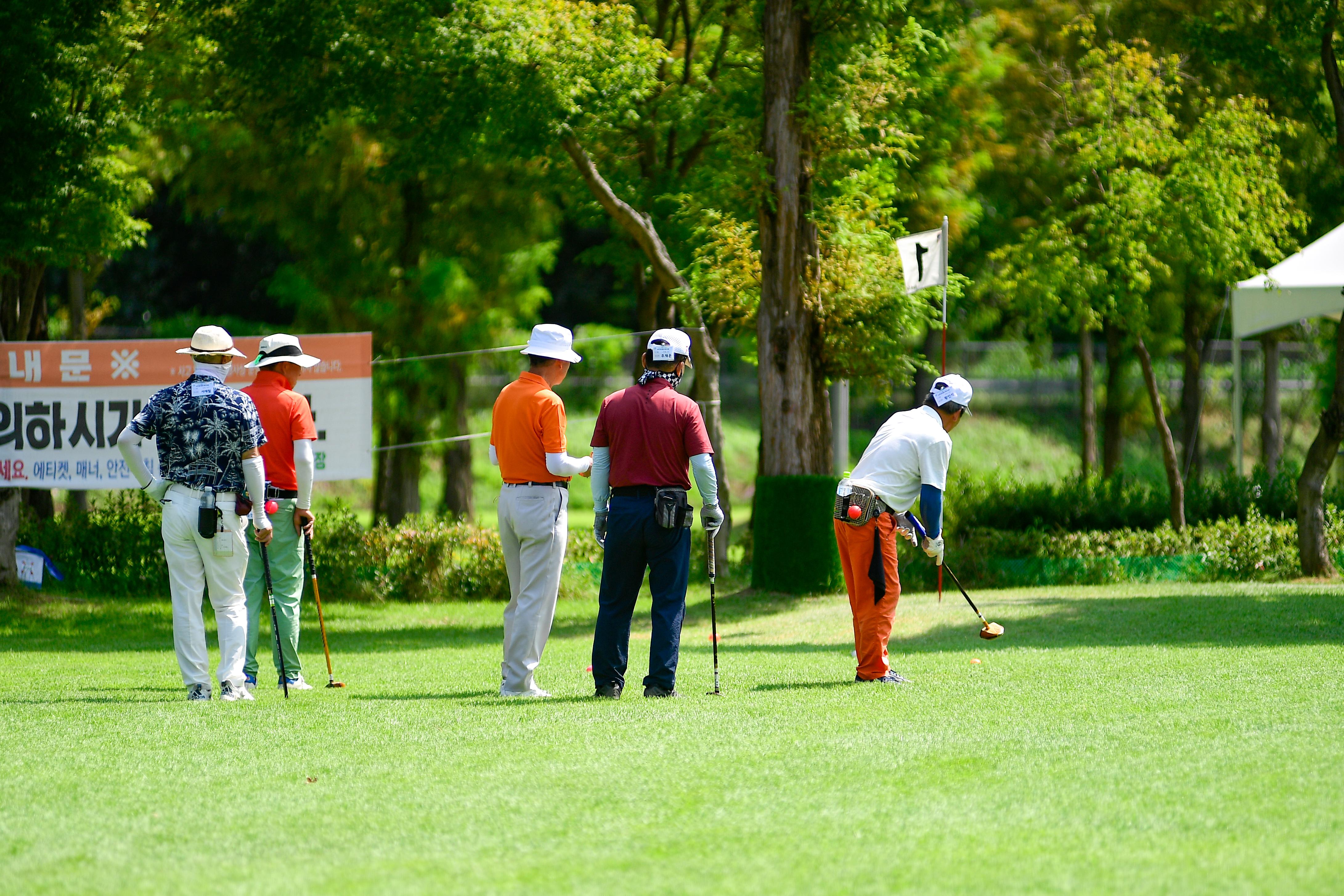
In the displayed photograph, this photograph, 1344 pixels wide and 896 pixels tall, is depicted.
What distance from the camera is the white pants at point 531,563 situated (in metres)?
7.79

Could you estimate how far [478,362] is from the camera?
901 inches

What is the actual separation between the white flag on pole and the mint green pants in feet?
26.3

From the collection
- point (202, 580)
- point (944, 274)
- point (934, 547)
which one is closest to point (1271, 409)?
point (944, 274)

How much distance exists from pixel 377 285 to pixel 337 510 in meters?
5.48

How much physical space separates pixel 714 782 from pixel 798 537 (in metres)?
10.1

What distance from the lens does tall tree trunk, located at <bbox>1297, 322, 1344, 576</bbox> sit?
Answer: 14047 mm

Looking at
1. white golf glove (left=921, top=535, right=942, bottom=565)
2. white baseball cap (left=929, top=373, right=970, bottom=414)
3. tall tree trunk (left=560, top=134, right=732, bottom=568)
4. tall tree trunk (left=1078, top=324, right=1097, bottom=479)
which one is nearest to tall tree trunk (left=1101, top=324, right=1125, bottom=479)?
tall tree trunk (left=1078, top=324, right=1097, bottom=479)

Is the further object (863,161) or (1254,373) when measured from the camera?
(1254,373)

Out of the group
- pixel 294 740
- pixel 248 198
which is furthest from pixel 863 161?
pixel 294 740

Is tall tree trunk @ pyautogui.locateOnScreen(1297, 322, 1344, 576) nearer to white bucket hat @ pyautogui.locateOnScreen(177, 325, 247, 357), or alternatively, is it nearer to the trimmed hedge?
the trimmed hedge

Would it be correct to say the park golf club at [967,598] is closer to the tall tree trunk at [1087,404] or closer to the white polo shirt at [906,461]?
the white polo shirt at [906,461]

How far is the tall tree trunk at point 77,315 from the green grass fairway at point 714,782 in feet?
34.3

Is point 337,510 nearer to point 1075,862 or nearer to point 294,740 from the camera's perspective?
point 294,740

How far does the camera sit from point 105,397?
15508 mm
